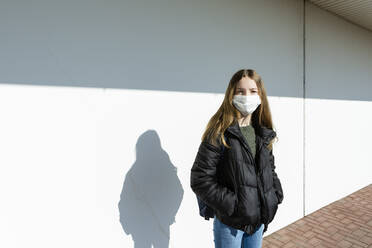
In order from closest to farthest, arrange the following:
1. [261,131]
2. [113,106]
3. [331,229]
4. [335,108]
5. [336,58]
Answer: [261,131] → [113,106] → [331,229] → [336,58] → [335,108]

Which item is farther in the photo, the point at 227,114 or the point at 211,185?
the point at 227,114

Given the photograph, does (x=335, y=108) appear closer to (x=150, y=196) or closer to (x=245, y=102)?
(x=245, y=102)

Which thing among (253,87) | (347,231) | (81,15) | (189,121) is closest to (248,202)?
(253,87)

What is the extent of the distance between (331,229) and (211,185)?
2.54m

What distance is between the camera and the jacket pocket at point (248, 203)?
1.41 meters

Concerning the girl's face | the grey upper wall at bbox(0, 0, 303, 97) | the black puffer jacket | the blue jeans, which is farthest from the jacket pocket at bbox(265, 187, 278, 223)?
the grey upper wall at bbox(0, 0, 303, 97)

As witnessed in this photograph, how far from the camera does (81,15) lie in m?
1.65

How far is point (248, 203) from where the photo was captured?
4.65 feet

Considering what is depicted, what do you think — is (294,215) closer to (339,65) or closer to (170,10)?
(339,65)

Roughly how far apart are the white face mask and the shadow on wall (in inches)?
29.9

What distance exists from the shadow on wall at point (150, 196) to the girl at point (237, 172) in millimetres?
568

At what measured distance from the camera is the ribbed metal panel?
3.17 meters

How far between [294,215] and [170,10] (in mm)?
2867

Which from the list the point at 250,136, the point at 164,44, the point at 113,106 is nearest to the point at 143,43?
the point at 164,44
